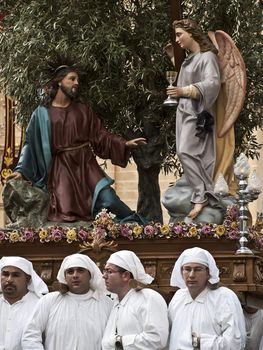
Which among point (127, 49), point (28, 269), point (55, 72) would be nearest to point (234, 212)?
point (55, 72)

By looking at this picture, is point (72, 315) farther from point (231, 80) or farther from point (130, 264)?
point (231, 80)

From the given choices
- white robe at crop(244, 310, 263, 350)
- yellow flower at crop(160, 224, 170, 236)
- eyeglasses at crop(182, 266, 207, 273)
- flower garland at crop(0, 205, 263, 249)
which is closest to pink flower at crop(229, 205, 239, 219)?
flower garland at crop(0, 205, 263, 249)

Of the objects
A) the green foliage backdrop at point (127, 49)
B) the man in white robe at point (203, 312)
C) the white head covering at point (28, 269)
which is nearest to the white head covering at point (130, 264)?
the man in white robe at point (203, 312)

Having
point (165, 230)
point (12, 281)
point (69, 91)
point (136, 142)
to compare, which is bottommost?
point (12, 281)

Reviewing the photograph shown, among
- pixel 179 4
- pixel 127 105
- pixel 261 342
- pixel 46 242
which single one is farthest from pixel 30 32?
pixel 261 342

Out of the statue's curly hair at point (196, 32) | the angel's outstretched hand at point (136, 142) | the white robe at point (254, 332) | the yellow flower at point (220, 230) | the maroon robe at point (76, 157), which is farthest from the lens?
the angel's outstretched hand at point (136, 142)

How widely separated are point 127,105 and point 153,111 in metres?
0.61

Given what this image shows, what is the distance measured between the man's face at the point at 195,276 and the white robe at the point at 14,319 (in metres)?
1.79

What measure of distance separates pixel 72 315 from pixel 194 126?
16.6 feet

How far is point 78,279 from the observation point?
54.0 ft

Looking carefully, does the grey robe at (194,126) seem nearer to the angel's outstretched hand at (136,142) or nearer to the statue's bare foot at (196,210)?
the statue's bare foot at (196,210)

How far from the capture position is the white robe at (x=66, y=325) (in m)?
16.4

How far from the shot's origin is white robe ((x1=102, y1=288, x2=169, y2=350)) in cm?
1591

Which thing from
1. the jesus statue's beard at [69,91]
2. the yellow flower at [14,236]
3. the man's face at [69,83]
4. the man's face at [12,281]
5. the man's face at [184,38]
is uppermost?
the man's face at [184,38]
